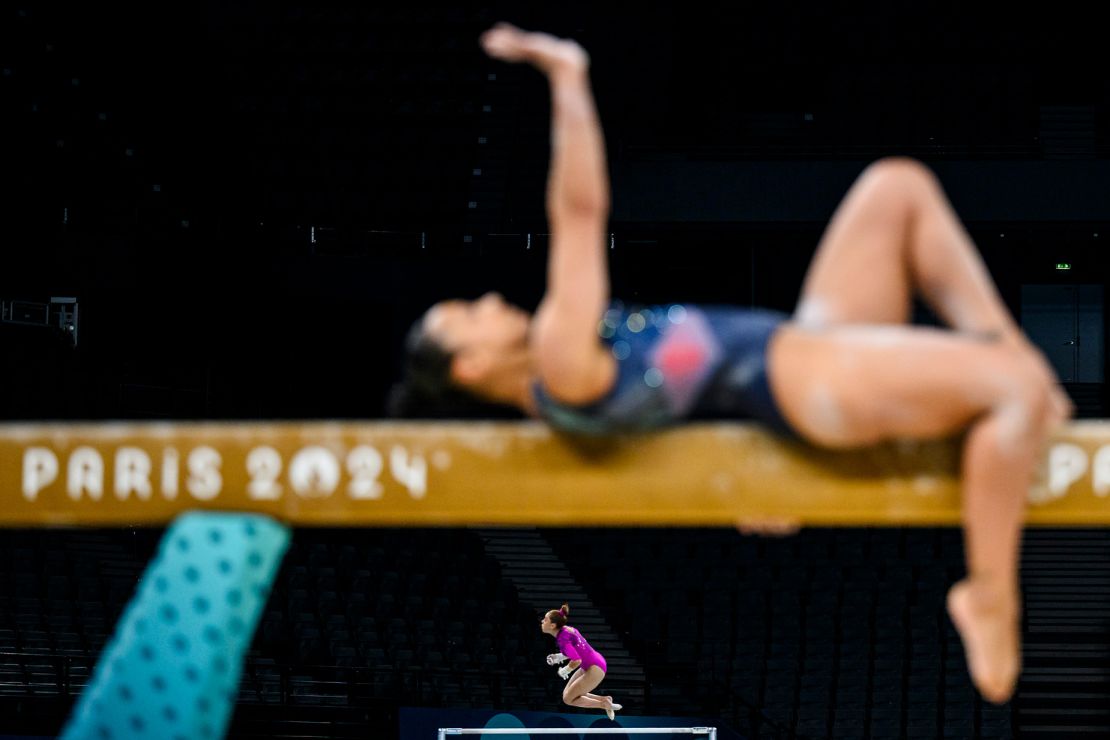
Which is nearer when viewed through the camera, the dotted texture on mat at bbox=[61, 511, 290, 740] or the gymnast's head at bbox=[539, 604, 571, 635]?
the dotted texture on mat at bbox=[61, 511, 290, 740]

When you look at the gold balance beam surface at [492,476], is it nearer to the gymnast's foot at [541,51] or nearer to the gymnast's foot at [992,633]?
the gymnast's foot at [992,633]

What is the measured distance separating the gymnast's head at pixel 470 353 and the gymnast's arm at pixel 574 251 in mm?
154

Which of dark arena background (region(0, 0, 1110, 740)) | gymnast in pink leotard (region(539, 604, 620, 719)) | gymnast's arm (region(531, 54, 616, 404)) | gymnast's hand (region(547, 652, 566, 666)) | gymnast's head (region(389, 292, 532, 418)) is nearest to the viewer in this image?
gymnast's arm (region(531, 54, 616, 404))

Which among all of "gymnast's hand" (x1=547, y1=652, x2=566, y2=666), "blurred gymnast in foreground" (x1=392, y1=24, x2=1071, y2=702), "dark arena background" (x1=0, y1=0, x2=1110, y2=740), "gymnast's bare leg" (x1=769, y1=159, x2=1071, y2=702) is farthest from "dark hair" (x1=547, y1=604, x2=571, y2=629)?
"gymnast's bare leg" (x1=769, y1=159, x2=1071, y2=702)

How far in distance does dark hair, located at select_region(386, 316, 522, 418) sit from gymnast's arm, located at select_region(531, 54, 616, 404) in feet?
0.89

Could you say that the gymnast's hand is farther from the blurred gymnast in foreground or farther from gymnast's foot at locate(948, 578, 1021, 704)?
gymnast's foot at locate(948, 578, 1021, 704)

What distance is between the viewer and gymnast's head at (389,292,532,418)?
9.85ft

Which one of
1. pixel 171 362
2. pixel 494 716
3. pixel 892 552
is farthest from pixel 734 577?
pixel 171 362

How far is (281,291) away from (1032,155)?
6771 millimetres

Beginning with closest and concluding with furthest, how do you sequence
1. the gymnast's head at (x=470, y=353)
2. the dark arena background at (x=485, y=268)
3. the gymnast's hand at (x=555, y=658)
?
the gymnast's head at (x=470, y=353) → the gymnast's hand at (x=555, y=658) → the dark arena background at (x=485, y=268)

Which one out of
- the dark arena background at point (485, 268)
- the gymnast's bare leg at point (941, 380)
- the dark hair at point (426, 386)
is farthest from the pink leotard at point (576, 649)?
the gymnast's bare leg at point (941, 380)

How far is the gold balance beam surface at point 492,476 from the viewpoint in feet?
9.86

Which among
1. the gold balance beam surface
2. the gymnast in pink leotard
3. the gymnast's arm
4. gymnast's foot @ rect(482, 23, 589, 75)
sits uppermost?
gymnast's foot @ rect(482, 23, 589, 75)

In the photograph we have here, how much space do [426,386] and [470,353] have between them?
0.52 feet
